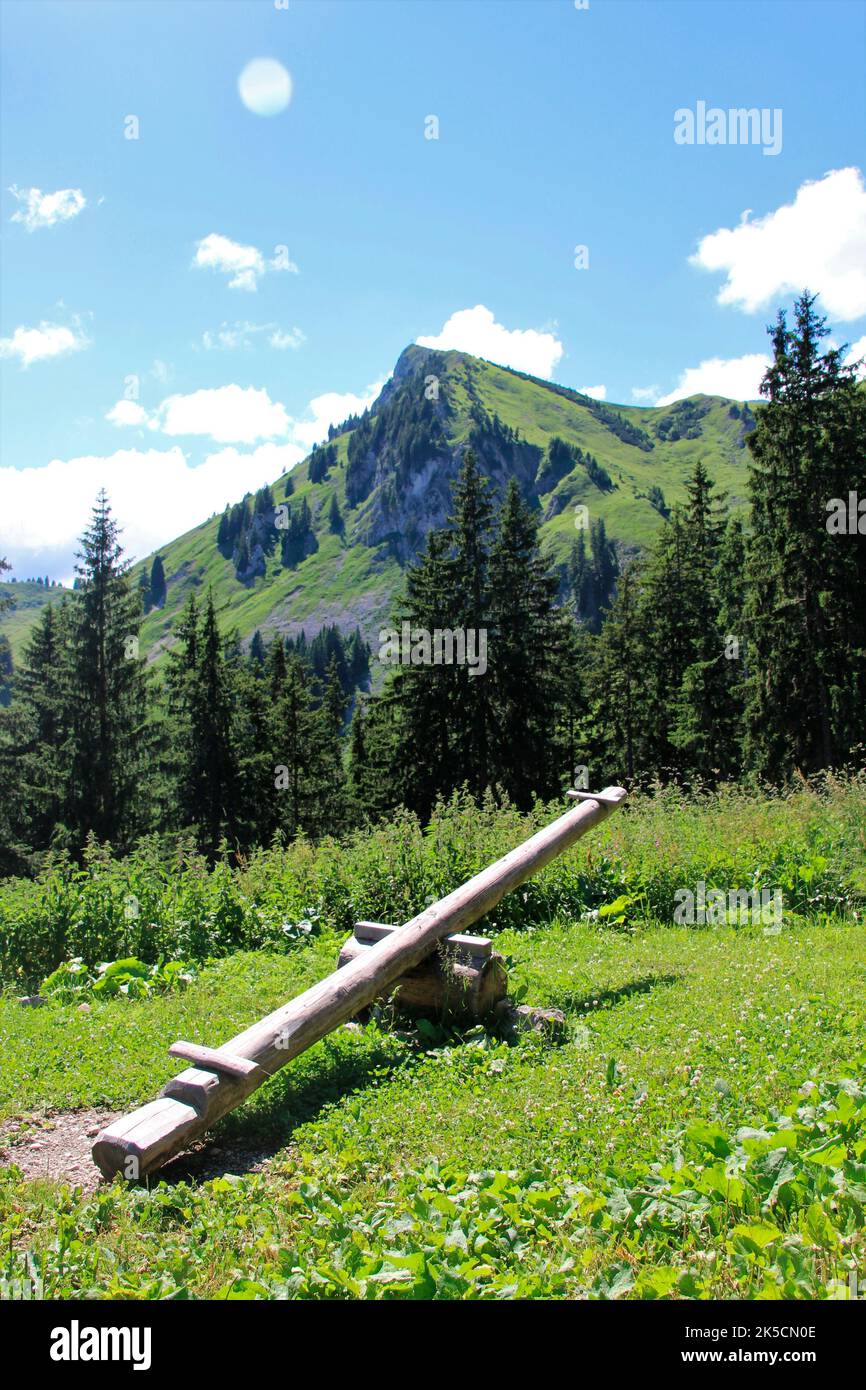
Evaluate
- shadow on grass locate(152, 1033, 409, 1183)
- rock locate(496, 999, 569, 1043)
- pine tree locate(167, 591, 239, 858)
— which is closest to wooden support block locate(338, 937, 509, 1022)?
rock locate(496, 999, 569, 1043)

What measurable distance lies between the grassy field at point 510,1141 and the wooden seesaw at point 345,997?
0.26 m

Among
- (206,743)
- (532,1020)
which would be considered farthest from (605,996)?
(206,743)

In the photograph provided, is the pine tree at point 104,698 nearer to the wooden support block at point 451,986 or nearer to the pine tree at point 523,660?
the pine tree at point 523,660

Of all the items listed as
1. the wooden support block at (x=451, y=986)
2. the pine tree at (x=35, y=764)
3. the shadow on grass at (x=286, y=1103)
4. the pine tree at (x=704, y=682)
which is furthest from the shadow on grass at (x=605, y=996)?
the pine tree at (x=35, y=764)

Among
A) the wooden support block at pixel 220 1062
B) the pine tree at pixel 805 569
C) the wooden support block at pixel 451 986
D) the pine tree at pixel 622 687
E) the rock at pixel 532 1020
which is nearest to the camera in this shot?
the wooden support block at pixel 220 1062

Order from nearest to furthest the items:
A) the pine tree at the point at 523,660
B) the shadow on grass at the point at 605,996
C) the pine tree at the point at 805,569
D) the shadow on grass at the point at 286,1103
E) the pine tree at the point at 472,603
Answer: the shadow on grass at the point at 286,1103
the shadow on grass at the point at 605,996
the pine tree at the point at 805,569
the pine tree at the point at 472,603
the pine tree at the point at 523,660

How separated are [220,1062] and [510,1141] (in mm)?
1858

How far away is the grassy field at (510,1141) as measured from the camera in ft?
12.1

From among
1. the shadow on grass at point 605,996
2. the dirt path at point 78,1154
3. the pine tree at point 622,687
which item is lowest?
the dirt path at point 78,1154

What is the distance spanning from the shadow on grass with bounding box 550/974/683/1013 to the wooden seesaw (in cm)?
61

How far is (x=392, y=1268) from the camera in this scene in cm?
369

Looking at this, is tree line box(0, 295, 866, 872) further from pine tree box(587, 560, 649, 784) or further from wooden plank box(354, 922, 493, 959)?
wooden plank box(354, 922, 493, 959)
